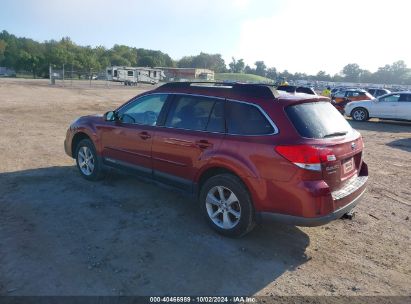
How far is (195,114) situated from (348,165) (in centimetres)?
195

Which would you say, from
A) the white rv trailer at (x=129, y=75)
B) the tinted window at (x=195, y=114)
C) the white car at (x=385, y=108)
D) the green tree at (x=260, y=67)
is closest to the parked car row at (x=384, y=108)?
the white car at (x=385, y=108)

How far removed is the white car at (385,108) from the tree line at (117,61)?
39.4 meters

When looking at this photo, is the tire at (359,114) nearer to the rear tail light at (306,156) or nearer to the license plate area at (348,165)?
the license plate area at (348,165)

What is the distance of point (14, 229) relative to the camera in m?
4.27

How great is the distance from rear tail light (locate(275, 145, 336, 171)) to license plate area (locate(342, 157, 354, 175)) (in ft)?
1.60

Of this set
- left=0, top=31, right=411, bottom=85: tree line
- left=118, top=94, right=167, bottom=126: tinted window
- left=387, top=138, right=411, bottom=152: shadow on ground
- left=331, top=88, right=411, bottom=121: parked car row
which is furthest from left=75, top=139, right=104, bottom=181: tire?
left=0, top=31, right=411, bottom=85: tree line

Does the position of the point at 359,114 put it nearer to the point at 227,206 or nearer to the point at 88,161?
the point at 88,161

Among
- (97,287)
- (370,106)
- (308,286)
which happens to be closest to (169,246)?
(97,287)

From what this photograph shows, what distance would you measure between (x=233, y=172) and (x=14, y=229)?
269cm

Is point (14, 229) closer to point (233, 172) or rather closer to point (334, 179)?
point (233, 172)

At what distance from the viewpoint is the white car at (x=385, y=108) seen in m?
16.9

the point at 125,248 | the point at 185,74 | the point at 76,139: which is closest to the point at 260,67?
the point at 185,74

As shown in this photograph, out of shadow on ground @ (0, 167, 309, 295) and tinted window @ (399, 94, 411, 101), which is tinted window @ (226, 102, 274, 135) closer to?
shadow on ground @ (0, 167, 309, 295)

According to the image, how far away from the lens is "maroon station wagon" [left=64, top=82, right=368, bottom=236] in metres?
3.66
